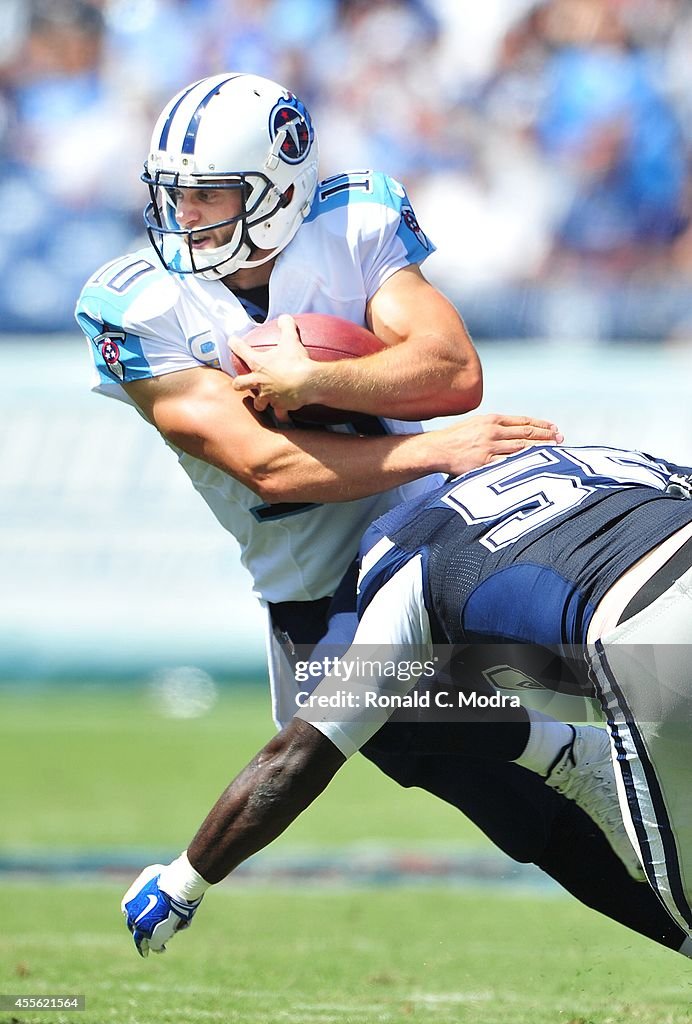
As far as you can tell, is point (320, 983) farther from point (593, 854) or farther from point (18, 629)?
point (18, 629)

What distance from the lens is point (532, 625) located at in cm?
271

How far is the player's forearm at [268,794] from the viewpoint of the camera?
299 centimetres

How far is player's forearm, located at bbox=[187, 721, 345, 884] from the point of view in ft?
9.82

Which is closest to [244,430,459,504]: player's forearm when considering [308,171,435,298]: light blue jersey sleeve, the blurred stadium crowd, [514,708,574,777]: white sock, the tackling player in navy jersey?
the tackling player in navy jersey

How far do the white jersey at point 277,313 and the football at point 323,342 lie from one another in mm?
127

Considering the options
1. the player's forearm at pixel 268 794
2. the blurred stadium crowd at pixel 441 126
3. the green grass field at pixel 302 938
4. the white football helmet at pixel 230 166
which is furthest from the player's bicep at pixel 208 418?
the blurred stadium crowd at pixel 441 126

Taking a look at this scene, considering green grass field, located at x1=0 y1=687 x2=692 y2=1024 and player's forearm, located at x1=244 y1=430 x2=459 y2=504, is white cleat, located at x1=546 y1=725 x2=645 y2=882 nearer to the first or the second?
green grass field, located at x1=0 y1=687 x2=692 y2=1024

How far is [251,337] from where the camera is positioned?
3.50 meters

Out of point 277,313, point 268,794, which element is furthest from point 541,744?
point 277,313

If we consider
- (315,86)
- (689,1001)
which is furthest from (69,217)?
(689,1001)

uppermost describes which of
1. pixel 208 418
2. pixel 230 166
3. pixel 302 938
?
pixel 230 166

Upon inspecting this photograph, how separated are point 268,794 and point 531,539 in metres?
0.82

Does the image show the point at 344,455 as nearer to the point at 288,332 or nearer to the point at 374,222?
the point at 288,332

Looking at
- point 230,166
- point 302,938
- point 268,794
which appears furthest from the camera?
point 302,938
